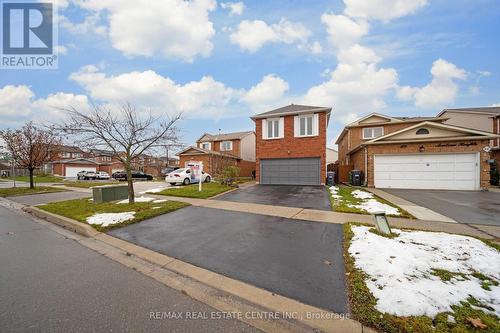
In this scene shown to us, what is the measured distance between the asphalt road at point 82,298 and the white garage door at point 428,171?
1599cm

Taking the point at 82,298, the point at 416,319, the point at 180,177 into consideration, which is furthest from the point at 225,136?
the point at 416,319

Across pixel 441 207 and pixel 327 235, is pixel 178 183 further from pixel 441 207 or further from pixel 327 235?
pixel 441 207

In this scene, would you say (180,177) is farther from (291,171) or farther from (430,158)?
(430,158)

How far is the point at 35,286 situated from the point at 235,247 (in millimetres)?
3330

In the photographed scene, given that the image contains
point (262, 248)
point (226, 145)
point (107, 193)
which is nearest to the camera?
point (262, 248)

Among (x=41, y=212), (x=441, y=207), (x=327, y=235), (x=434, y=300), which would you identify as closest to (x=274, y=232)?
(x=327, y=235)

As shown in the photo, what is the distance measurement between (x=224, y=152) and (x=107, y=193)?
1862 centimetres

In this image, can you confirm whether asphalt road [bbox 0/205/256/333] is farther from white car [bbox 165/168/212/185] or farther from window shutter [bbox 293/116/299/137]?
window shutter [bbox 293/116/299/137]

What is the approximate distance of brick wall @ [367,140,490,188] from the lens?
13.2 m

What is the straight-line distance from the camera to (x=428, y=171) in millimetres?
14195

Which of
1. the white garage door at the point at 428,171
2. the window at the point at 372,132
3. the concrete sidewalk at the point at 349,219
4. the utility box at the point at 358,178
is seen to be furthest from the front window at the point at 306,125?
the concrete sidewalk at the point at 349,219

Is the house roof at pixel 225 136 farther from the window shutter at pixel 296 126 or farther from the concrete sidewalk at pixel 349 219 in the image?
the concrete sidewalk at pixel 349 219

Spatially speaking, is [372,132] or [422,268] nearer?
[422,268]

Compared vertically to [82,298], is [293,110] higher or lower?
higher
